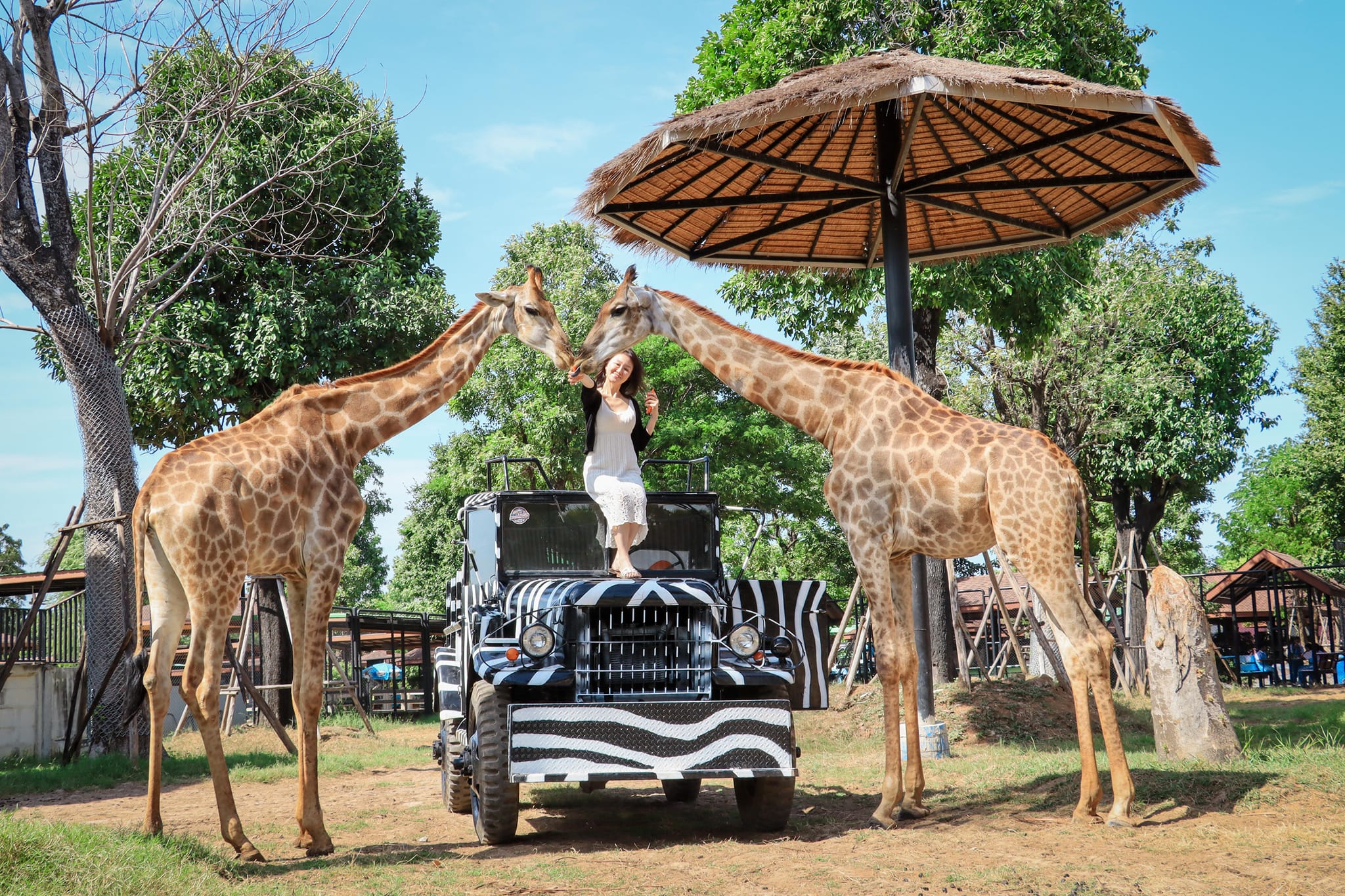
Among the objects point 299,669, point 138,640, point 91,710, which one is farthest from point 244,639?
point 299,669

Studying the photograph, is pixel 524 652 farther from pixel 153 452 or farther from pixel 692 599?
pixel 153 452

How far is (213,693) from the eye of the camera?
6766 mm

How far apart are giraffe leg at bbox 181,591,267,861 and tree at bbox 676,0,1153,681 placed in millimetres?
10045

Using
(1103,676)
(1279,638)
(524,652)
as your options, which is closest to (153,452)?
(524,652)

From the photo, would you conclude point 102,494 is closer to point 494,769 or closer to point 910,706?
point 494,769

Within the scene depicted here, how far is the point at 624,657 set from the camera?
7.33 meters

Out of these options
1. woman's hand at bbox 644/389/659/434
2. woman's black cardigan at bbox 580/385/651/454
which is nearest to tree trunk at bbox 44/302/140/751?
woman's black cardigan at bbox 580/385/651/454

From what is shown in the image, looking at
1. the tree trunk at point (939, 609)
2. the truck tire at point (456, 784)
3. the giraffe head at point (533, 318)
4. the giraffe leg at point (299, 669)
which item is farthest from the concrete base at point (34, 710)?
the tree trunk at point (939, 609)

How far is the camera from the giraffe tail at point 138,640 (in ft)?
22.5

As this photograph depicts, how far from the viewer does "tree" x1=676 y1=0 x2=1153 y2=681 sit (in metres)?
15.0

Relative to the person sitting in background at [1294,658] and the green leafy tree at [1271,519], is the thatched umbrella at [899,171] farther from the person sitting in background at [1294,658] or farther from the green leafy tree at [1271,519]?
the green leafy tree at [1271,519]

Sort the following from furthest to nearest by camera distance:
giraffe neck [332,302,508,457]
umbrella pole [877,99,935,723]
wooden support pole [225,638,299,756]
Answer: wooden support pole [225,638,299,756]
umbrella pole [877,99,935,723]
giraffe neck [332,302,508,457]

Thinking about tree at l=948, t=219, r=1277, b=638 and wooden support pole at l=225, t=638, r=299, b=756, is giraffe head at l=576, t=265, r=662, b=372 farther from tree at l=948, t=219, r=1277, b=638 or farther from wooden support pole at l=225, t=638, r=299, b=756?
tree at l=948, t=219, r=1277, b=638

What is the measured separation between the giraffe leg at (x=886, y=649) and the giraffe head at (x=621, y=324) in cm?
234
